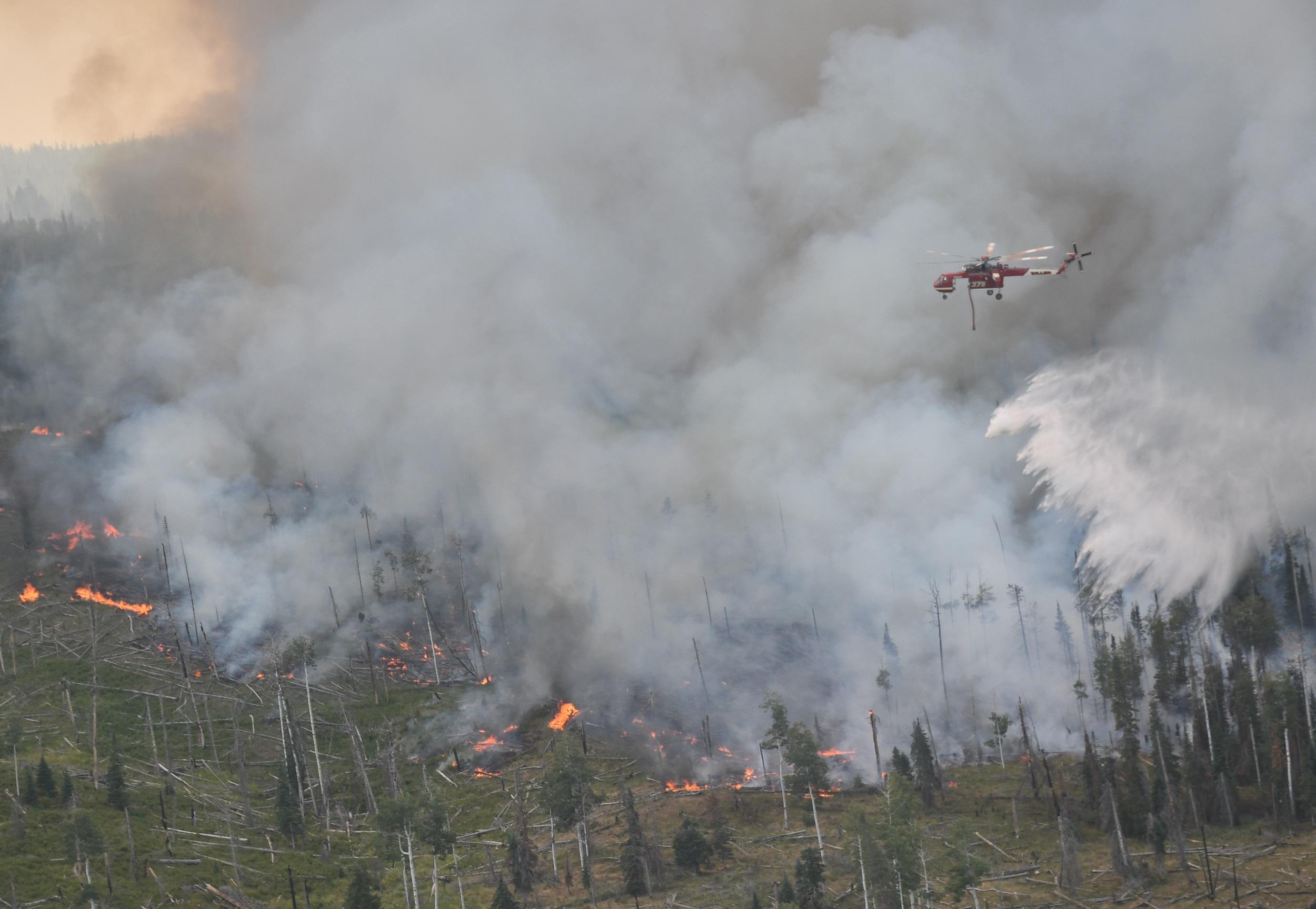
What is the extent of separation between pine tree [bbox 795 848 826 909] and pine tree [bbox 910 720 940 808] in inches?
1575

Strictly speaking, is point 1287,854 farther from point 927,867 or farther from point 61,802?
point 61,802

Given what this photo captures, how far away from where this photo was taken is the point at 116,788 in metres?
159

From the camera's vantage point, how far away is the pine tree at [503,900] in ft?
424

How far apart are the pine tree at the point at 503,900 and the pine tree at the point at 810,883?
108 ft

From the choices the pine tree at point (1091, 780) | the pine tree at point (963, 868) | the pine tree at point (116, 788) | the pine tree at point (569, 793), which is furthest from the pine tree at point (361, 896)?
the pine tree at point (1091, 780)

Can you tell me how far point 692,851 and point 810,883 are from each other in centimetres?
2475

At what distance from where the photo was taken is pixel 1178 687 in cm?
19625

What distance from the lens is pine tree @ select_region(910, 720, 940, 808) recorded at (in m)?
170

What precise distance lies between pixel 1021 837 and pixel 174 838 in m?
118

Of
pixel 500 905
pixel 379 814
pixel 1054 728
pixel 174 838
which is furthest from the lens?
pixel 1054 728

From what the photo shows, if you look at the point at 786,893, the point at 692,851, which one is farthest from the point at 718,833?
the point at 786,893

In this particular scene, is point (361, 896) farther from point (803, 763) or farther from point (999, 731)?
point (999, 731)

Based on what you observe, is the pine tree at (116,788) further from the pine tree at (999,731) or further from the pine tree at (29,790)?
the pine tree at (999,731)

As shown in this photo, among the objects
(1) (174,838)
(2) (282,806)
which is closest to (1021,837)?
(2) (282,806)
